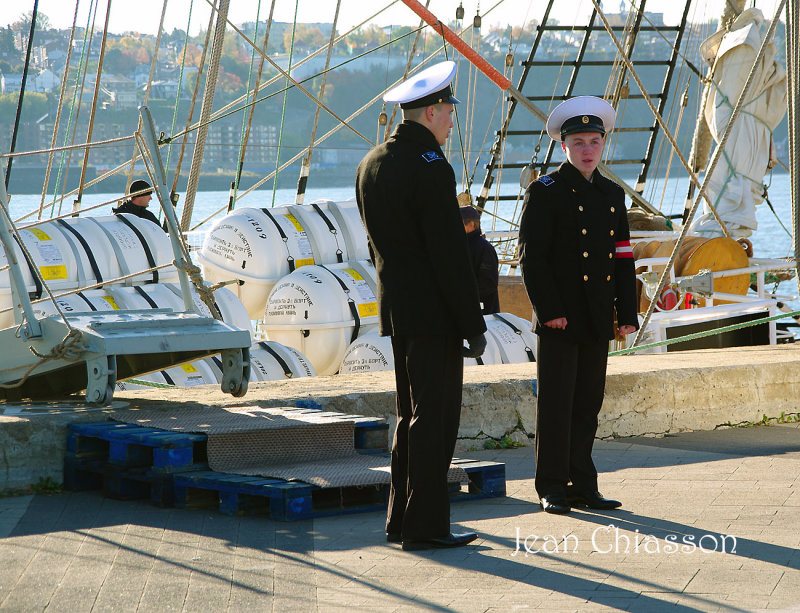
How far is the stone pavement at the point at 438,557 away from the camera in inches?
150

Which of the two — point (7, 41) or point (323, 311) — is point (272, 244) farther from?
point (7, 41)

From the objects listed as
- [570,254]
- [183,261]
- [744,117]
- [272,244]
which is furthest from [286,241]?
[570,254]

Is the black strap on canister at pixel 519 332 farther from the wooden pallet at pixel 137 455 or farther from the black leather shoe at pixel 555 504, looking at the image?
the black leather shoe at pixel 555 504

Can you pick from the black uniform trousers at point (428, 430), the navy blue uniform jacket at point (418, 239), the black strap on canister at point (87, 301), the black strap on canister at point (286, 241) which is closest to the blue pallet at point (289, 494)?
the black uniform trousers at point (428, 430)

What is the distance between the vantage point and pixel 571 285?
5.11 m

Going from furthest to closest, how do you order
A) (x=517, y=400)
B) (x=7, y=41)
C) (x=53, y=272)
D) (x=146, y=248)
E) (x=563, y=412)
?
(x=7, y=41) < (x=146, y=248) < (x=53, y=272) < (x=517, y=400) < (x=563, y=412)

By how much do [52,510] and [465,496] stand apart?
178cm

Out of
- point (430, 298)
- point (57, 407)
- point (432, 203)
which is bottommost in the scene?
point (57, 407)

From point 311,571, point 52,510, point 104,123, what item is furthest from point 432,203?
point 104,123

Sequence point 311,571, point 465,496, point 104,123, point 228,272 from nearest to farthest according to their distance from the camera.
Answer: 1. point 311,571
2. point 465,496
3. point 228,272
4. point 104,123

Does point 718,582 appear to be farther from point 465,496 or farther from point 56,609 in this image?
point 56,609

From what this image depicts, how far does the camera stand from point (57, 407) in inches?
234

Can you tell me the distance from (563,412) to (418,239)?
1155 mm

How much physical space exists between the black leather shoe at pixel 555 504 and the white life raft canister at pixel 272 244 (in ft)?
23.7
